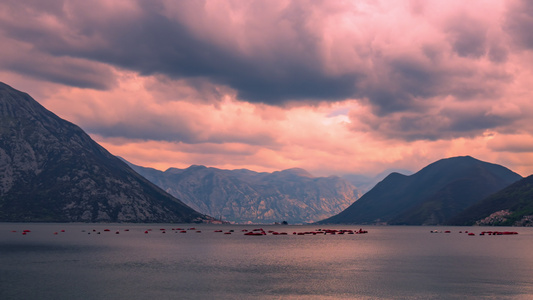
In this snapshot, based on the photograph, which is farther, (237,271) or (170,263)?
(170,263)

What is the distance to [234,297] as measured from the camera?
191 ft

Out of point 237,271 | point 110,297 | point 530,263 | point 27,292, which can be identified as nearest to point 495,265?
point 530,263

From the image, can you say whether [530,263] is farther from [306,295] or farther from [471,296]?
[306,295]

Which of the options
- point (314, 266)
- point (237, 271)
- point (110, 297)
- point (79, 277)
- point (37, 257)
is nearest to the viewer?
point (110, 297)

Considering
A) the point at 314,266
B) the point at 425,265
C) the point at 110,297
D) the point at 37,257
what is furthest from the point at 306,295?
the point at 37,257

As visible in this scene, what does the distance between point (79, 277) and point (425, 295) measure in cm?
5551

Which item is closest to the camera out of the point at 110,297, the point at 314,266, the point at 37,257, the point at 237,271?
the point at 110,297

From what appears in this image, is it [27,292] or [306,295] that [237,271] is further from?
[27,292]

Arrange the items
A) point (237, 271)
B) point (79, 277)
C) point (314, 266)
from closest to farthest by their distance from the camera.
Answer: point (79, 277)
point (237, 271)
point (314, 266)

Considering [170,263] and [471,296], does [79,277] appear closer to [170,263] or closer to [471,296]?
[170,263]

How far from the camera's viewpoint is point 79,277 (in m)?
76.4

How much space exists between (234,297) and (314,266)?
1608 inches

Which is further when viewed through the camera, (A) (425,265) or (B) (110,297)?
(A) (425,265)

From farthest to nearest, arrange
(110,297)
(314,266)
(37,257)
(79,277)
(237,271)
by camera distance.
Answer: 1. (37,257)
2. (314,266)
3. (237,271)
4. (79,277)
5. (110,297)
